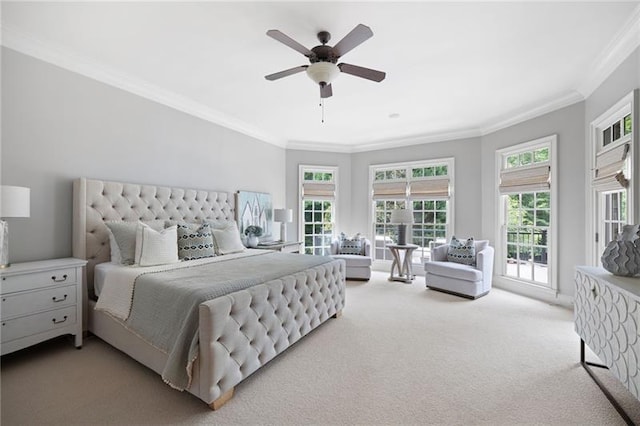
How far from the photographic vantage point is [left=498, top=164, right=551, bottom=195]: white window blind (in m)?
4.02

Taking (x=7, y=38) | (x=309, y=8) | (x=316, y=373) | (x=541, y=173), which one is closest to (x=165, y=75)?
(x=7, y=38)

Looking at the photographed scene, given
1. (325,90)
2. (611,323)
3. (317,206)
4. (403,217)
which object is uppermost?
(325,90)

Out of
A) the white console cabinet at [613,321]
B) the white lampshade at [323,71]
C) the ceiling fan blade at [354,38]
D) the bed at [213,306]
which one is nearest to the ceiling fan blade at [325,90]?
the white lampshade at [323,71]

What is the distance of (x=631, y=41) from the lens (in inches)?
95.7

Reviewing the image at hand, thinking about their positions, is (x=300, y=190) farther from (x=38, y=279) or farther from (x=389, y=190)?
(x=38, y=279)

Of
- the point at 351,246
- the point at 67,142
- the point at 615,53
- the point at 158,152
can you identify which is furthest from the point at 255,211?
the point at 615,53

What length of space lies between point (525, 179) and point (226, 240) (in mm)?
4509

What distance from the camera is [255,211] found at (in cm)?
501

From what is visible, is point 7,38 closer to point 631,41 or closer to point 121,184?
point 121,184

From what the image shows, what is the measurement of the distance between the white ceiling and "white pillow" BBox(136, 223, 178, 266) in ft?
5.82

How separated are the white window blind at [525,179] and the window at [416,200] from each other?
0.93 m

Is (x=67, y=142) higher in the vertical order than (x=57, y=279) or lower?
higher

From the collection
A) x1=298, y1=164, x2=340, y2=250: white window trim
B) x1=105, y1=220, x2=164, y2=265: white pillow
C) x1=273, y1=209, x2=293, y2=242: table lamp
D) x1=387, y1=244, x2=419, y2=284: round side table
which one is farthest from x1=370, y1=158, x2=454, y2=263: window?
x1=105, y1=220, x2=164, y2=265: white pillow

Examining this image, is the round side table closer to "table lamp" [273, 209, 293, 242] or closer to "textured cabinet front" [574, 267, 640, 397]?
"table lamp" [273, 209, 293, 242]
